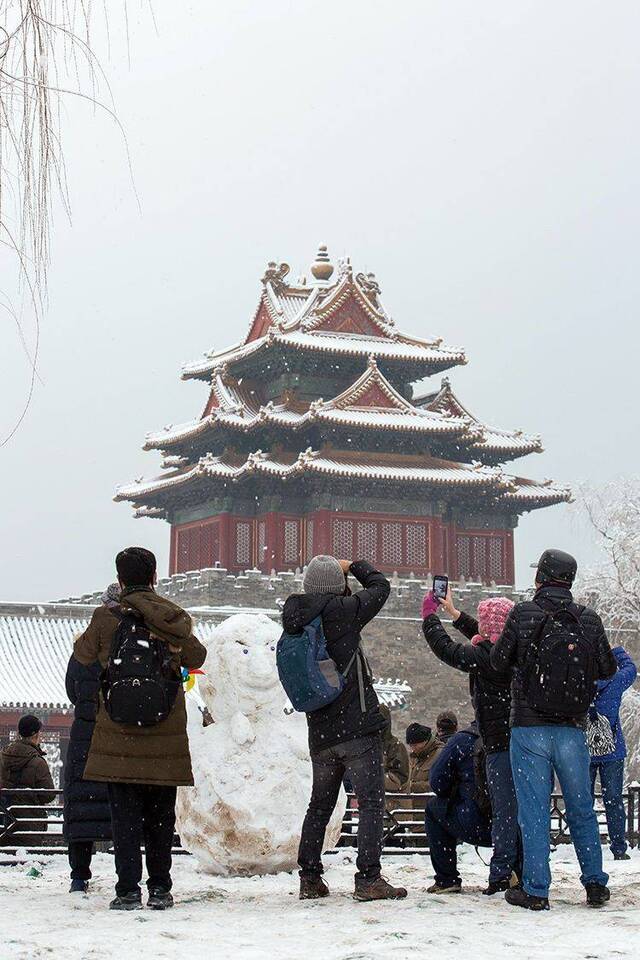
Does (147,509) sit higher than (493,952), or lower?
higher

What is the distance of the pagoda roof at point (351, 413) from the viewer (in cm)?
3016

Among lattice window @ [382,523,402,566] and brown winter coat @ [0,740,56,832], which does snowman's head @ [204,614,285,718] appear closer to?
brown winter coat @ [0,740,56,832]

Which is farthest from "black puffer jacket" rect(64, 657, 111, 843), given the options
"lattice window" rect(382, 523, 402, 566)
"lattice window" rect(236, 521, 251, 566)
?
"lattice window" rect(236, 521, 251, 566)

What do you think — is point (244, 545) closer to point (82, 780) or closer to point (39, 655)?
point (39, 655)

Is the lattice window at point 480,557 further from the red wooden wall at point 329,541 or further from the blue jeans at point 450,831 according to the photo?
the blue jeans at point 450,831

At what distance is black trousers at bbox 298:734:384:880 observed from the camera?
5828mm

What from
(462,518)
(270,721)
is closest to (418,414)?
(462,518)

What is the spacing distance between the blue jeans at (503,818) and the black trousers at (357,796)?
0.48 meters

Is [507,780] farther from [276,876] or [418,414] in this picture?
[418,414]

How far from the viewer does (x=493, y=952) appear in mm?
4688

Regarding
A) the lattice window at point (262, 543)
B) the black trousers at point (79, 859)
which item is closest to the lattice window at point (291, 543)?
the lattice window at point (262, 543)

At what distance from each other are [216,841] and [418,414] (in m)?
24.6

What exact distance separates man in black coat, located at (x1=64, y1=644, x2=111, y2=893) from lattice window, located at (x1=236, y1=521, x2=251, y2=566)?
24.9 meters

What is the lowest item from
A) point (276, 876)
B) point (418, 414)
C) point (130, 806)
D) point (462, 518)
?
point (276, 876)
